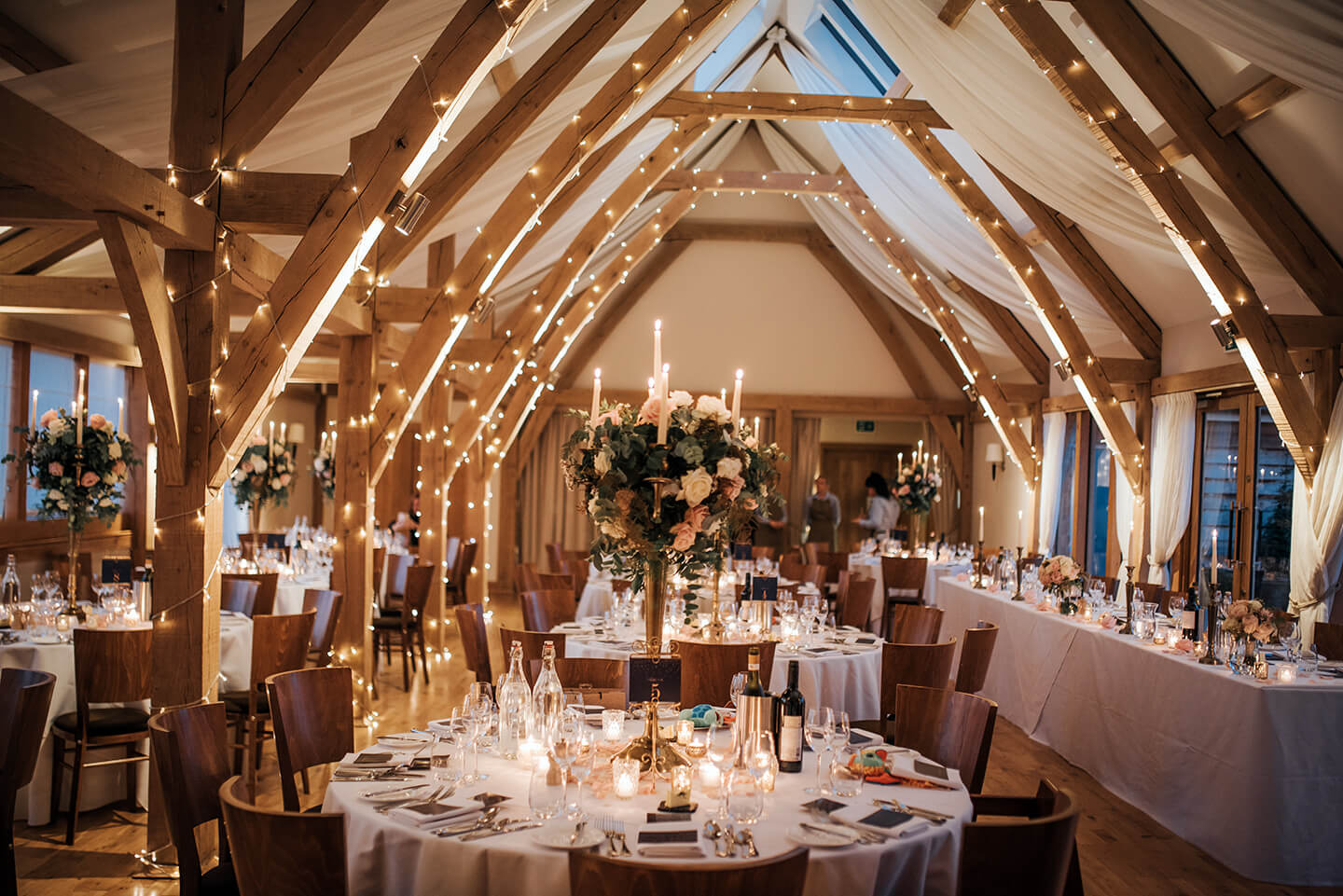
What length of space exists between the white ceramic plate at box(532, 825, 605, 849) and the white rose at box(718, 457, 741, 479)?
105 cm

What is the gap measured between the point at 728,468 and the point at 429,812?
1.26 metres

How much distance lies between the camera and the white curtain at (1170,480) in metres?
9.00

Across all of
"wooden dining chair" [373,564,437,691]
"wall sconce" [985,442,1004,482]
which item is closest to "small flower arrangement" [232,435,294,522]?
"wooden dining chair" [373,564,437,691]

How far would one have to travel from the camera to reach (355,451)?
22.0 ft

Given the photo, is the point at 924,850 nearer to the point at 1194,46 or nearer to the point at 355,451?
the point at 355,451

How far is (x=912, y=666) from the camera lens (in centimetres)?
485

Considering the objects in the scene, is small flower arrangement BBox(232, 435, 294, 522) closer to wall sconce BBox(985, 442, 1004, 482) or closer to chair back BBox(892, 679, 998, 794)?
chair back BBox(892, 679, 998, 794)

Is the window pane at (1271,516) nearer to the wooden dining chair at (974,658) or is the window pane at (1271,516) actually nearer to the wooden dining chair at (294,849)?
the wooden dining chair at (974,658)

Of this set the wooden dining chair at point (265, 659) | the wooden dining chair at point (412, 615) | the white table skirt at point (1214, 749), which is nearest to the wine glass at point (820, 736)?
the white table skirt at point (1214, 749)

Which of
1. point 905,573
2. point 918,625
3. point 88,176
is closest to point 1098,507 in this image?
point 905,573

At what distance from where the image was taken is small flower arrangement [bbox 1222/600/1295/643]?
15.5 feet

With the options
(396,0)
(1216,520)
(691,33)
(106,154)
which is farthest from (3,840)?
(1216,520)

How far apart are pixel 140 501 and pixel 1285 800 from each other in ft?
32.2

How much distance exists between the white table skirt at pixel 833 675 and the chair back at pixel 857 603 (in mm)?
1352
